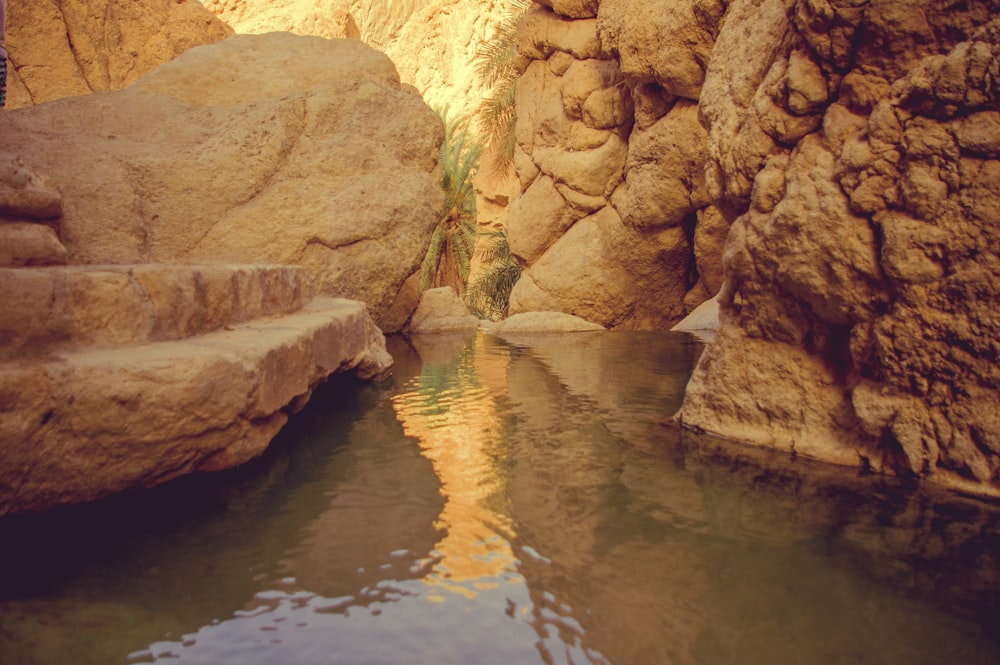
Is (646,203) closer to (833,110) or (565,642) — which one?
(833,110)

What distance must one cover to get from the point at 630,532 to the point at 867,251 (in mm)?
1713

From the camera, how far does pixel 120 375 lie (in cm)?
254

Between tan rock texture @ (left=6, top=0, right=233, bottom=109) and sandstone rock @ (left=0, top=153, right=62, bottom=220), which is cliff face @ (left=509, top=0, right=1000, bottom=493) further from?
tan rock texture @ (left=6, top=0, right=233, bottom=109)

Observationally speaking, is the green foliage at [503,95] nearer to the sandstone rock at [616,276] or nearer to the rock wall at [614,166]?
the rock wall at [614,166]

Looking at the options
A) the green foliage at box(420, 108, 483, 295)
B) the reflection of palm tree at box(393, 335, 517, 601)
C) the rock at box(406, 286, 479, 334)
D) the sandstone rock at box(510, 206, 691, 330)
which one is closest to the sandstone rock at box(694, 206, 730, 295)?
the sandstone rock at box(510, 206, 691, 330)

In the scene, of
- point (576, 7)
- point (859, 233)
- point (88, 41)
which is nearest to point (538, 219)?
point (576, 7)

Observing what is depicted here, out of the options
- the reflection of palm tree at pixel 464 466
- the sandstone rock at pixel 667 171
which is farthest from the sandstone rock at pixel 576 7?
the reflection of palm tree at pixel 464 466

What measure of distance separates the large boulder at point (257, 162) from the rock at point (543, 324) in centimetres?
316

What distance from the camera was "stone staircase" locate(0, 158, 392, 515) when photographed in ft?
7.82

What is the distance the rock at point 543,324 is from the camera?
10.9m

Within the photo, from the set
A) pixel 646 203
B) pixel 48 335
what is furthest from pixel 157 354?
pixel 646 203

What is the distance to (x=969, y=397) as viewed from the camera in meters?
2.97

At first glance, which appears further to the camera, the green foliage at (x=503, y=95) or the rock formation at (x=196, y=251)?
the green foliage at (x=503, y=95)

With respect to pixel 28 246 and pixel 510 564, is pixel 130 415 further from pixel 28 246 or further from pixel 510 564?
pixel 510 564
